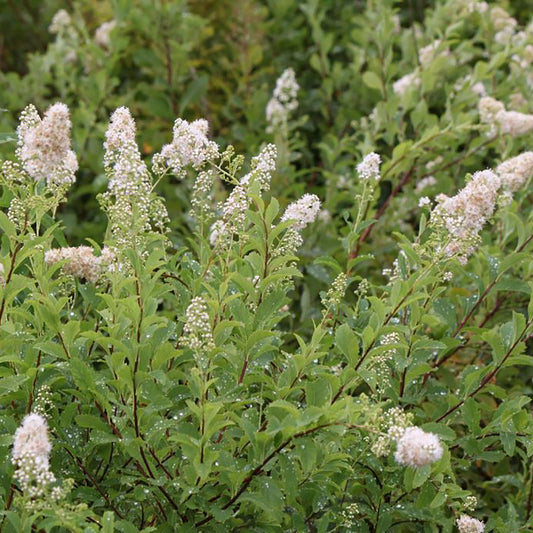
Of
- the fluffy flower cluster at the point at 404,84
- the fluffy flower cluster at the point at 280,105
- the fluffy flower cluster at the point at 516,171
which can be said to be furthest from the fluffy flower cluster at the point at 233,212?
the fluffy flower cluster at the point at 404,84

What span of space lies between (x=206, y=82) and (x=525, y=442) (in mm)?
2726

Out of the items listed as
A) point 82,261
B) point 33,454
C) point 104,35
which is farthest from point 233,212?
point 104,35

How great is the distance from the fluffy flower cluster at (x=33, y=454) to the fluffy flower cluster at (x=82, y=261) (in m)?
0.74

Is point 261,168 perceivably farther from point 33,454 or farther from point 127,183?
point 33,454

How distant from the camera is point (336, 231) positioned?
370cm

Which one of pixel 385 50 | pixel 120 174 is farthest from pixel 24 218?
pixel 385 50

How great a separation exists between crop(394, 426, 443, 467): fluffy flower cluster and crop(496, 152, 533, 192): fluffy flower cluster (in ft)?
4.20

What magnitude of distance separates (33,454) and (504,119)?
2.32 meters

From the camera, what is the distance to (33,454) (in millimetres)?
1504

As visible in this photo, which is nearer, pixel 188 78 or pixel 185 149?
pixel 185 149

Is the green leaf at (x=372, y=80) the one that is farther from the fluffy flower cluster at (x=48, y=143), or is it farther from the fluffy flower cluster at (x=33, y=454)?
→ the fluffy flower cluster at (x=33, y=454)

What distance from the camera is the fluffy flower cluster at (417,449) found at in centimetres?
158

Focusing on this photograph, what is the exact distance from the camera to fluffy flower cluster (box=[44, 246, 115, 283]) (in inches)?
87.7

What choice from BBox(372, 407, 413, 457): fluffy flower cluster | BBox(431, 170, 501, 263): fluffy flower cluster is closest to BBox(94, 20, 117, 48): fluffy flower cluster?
BBox(431, 170, 501, 263): fluffy flower cluster
